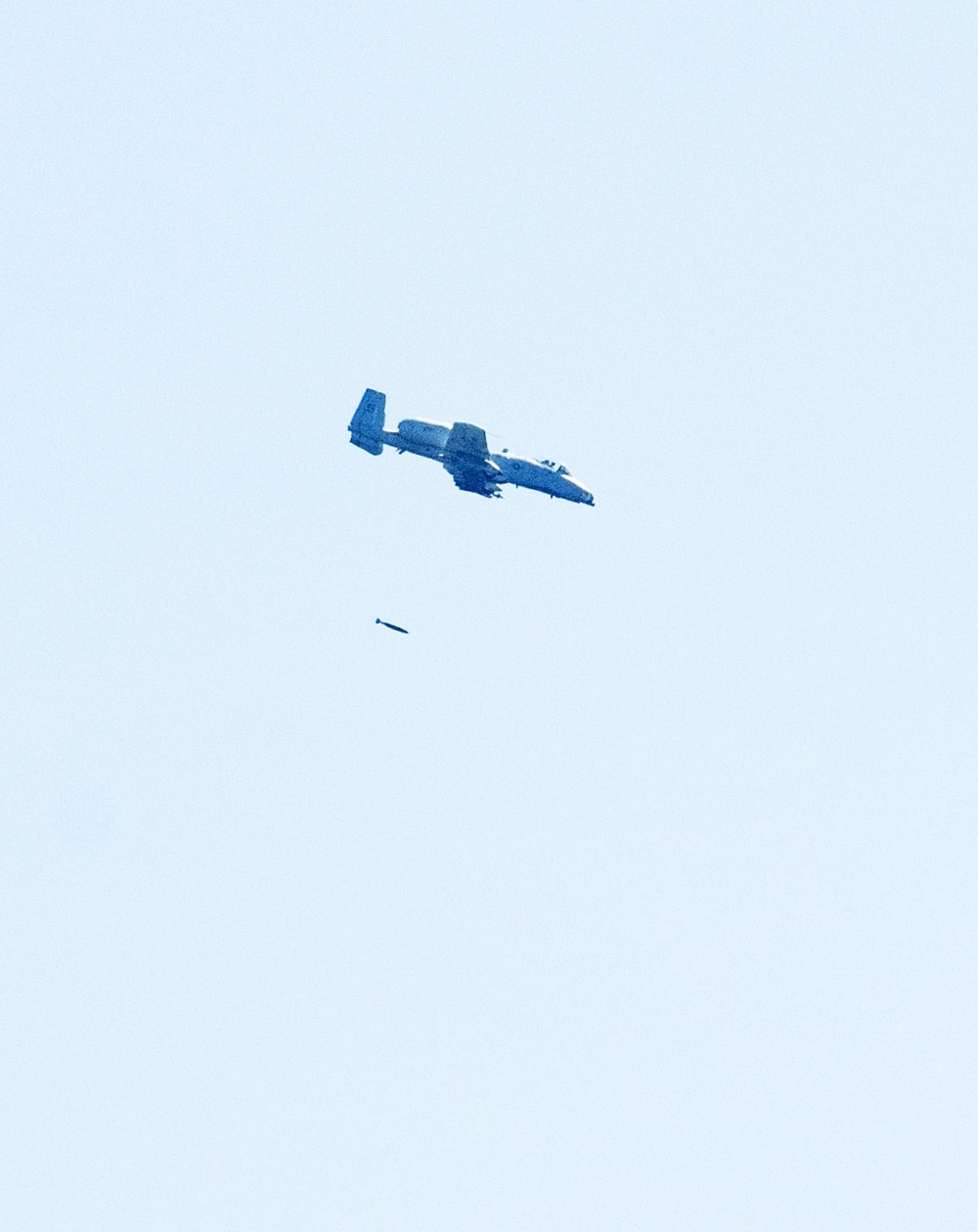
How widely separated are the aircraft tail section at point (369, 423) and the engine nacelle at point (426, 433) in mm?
3739

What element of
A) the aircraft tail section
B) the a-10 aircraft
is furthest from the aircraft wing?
the aircraft tail section

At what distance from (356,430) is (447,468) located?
41.5ft

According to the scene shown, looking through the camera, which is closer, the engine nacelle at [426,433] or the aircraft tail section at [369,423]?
the engine nacelle at [426,433]

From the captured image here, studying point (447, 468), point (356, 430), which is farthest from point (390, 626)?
point (356, 430)

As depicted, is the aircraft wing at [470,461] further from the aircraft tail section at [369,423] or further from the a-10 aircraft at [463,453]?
the aircraft tail section at [369,423]

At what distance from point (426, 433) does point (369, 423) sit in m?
6.31

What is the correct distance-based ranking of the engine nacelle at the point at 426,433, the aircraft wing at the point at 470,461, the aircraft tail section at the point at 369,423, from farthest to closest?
the aircraft tail section at the point at 369,423, the engine nacelle at the point at 426,433, the aircraft wing at the point at 470,461

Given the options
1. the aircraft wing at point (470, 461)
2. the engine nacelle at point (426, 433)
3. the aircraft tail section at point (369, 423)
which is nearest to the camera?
the aircraft wing at point (470, 461)

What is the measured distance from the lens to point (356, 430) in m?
161

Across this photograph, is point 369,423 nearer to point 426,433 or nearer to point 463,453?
point 426,433

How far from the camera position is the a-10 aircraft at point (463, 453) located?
14975 cm

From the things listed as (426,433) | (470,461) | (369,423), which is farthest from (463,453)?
(369,423)

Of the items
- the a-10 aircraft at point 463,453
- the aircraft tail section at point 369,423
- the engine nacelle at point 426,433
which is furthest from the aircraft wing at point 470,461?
the aircraft tail section at point 369,423

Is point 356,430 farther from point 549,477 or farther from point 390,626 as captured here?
point 390,626
